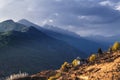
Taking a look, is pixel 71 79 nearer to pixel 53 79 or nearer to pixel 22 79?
pixel 53 79

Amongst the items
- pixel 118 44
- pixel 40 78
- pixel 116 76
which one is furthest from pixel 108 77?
pixel 118 44

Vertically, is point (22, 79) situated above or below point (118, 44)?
below

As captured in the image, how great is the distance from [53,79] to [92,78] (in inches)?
1717

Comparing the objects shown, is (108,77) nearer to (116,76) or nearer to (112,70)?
(116,76)

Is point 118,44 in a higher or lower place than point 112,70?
higher

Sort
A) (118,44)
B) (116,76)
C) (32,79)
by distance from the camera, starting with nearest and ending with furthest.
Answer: (116,76) → (32,79) → (118,44)

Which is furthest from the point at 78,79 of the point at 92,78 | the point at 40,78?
the point at 40,78

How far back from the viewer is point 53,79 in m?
148

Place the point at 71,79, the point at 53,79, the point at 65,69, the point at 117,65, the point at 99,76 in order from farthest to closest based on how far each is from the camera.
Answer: the point at 65,69 < the point at 53,79 < the point at 71,79 < the point at 117,65 < the point at 99,76

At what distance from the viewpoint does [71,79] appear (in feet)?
392

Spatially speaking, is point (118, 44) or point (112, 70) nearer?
point (112, 70)

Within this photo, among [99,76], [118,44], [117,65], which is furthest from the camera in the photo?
[118,44]

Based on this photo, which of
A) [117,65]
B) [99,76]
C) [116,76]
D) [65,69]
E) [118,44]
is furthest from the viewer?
[118,44]

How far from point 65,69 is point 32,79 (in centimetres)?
2141
